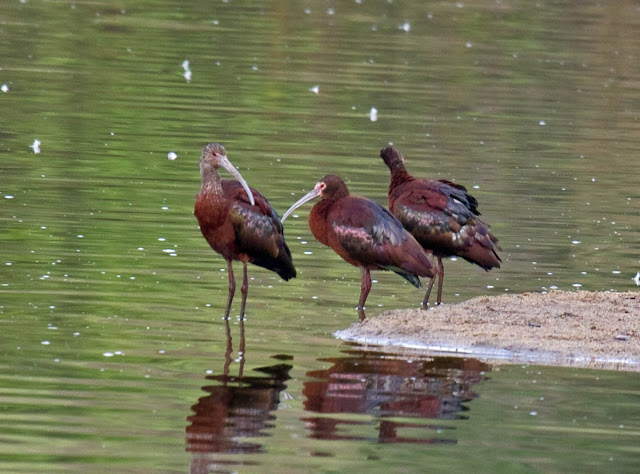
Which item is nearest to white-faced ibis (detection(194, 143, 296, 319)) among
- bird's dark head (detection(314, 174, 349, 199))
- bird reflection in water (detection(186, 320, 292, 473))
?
bird's dark head (detection(314, 174, 349, 199))

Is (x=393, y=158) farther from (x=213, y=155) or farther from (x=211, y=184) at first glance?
(x=211, y=184)

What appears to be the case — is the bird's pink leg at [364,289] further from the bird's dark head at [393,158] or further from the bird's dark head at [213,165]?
the bird's dark head at [393,158]

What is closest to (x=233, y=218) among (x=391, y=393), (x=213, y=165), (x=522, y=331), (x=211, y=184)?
(x=211, y=184)

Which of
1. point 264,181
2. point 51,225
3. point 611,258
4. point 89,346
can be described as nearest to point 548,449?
point 89,346

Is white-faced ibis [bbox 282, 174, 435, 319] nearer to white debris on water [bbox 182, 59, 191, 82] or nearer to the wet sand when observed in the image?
the wet sand

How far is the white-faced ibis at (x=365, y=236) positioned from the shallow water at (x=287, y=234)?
49 centimetres

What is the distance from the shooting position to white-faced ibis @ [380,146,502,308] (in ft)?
38.4

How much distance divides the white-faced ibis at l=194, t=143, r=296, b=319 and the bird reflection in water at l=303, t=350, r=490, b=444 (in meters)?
1.39

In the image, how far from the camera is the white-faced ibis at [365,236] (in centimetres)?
1098

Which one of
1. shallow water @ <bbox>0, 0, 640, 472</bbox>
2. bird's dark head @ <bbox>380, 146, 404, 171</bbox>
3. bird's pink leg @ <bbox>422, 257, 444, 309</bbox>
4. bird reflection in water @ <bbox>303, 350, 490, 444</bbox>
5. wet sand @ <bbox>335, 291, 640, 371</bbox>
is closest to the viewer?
shallow water @ <bbox>0, 0, 640, 472</bbox>

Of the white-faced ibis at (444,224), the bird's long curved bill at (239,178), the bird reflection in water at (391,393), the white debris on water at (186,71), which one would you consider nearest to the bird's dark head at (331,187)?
the bird's long curved bill at (239,178)

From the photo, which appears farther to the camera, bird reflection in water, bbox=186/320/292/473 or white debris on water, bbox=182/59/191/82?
white debris on water, bbox=182/59/191/82

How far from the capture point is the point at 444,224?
11664mm

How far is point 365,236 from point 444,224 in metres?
0.92
